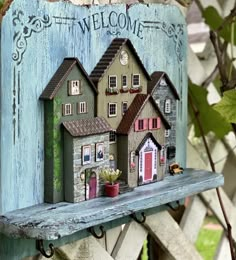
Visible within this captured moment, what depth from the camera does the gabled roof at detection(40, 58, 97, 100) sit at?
2.69ft

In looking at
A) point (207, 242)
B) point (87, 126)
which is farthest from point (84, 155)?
point (207, 242)

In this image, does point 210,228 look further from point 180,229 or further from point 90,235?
point 90,235

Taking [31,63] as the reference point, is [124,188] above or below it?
below

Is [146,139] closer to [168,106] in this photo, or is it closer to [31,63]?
[168,106]

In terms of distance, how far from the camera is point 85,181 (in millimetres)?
858

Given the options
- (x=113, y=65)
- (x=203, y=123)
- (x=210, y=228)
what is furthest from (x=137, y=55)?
(x=210, y=228)

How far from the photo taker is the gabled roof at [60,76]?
0.82 meters

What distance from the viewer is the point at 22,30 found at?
80 cm

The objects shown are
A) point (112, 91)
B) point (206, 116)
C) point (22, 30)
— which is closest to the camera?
point (22, 30)

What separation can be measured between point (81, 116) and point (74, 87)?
0.12 feet

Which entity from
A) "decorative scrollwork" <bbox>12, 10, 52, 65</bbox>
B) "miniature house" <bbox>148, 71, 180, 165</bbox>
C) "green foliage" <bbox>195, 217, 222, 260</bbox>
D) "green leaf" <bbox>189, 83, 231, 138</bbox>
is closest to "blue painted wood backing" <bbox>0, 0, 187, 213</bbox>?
"decorative scrollwork" <bbox>12, 10, 52, 65</bbox>

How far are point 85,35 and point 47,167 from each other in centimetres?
17

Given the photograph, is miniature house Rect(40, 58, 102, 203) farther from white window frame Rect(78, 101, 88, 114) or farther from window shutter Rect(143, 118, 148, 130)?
window shutter Rect(143, 118, 148, 130)

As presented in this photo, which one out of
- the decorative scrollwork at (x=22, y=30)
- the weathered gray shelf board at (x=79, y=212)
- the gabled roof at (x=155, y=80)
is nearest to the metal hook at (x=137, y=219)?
the weathered gray shelf board at (x=79, y=212)
